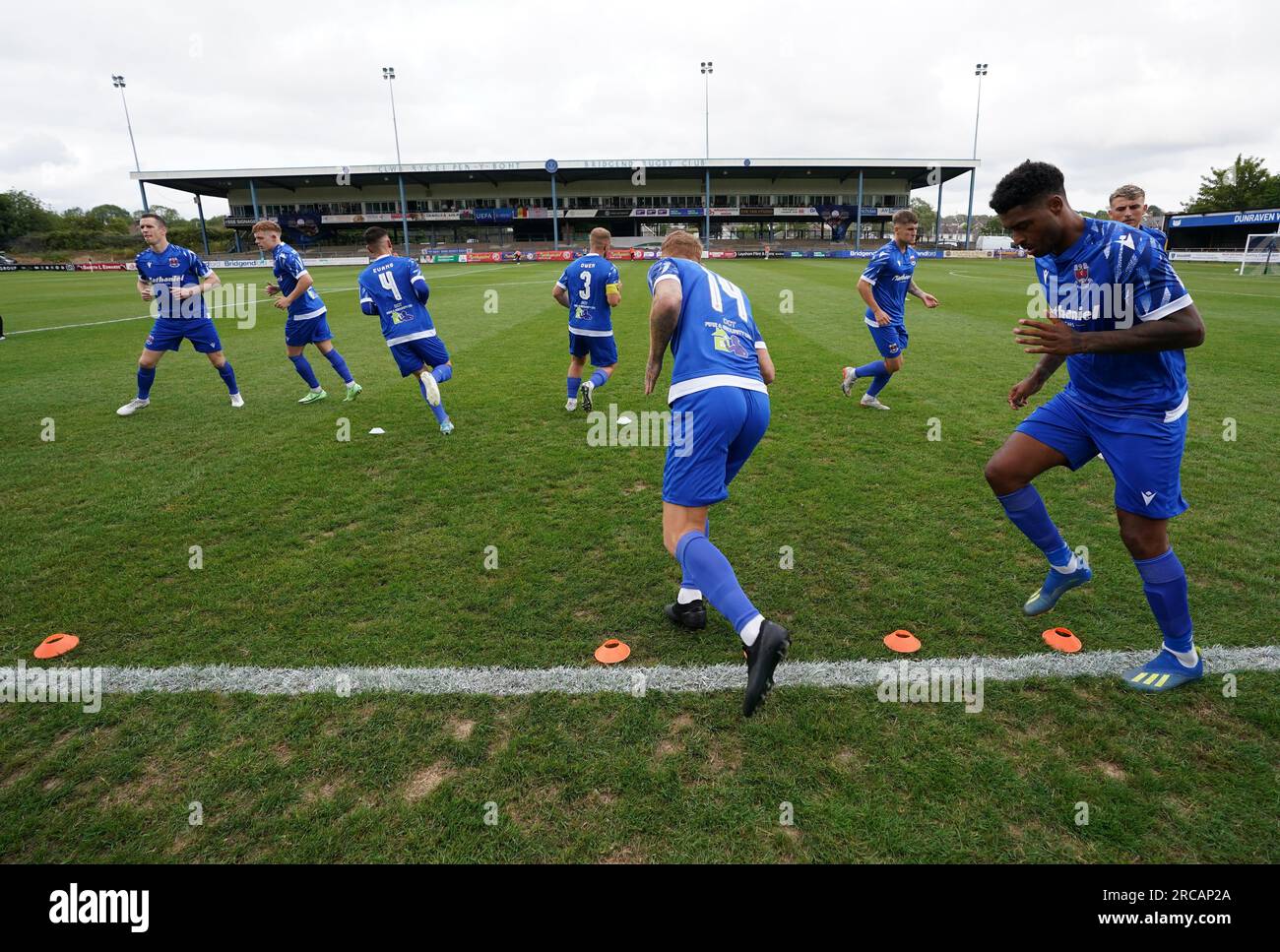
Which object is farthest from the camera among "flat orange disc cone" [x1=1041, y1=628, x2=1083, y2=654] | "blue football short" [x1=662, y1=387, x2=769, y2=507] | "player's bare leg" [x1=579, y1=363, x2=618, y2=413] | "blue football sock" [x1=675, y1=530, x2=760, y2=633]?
"player's bare leg" [x1=579, y1=363, x2=618, y2=413]

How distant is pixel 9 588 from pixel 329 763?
3273 mm

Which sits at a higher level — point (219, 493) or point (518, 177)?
point (518, 177)

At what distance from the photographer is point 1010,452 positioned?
11.7 ft

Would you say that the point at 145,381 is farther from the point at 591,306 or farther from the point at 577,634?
the point at 577,634

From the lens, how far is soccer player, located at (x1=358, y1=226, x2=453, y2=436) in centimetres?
706

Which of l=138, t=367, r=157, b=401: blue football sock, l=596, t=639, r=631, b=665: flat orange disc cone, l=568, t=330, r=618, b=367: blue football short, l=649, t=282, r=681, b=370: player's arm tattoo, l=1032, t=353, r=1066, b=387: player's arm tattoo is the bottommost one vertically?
l=596, t=639, r=631, b=665: flat orange disc cone

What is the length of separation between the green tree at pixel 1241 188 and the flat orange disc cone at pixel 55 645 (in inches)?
3487

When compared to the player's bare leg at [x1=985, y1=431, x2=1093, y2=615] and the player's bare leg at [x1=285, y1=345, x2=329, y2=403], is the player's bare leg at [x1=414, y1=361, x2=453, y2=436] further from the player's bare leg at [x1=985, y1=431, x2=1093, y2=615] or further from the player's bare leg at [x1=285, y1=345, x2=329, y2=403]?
the player's bare leg at [x1=985, y1=431, x2=1093, y2=615]

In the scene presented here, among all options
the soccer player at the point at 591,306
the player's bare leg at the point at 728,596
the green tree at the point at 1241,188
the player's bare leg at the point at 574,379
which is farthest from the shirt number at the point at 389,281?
the green tree at the point at 1241,188

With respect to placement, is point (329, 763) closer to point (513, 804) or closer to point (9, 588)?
point (513, 804)

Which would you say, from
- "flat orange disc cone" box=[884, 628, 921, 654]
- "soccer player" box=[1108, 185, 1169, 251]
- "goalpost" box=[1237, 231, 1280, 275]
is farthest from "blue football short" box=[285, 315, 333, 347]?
"goalpost" box=[1237, 231, 1280, 275]

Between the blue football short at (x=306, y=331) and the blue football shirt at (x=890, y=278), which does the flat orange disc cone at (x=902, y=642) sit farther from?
the blue football short at (x=306, y=331)
